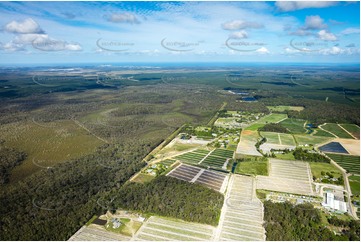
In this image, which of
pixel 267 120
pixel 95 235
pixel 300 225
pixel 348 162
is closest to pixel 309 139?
pixel 348 162

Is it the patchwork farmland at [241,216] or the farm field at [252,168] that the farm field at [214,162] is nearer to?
the farm field at [252,168]

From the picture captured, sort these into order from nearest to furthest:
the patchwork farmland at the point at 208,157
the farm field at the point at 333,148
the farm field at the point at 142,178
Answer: the farm field at the point at 142,178 < the patchwork farmland at the point at 208,157 < the farm field at the point at 333,148

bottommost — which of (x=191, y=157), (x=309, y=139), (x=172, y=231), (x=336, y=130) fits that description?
(x=172, y=231)

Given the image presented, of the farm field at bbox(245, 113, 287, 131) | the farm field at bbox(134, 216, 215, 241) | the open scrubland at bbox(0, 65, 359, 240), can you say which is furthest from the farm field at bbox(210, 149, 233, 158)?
the farm field at bbox(134, 216, 215, 241)

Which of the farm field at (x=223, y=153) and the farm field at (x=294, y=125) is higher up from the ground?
the farm field at (x=294, y=125)

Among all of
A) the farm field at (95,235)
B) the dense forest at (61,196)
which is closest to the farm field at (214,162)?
the dense forest at (61,196)

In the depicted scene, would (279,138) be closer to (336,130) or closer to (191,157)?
(336,130)
